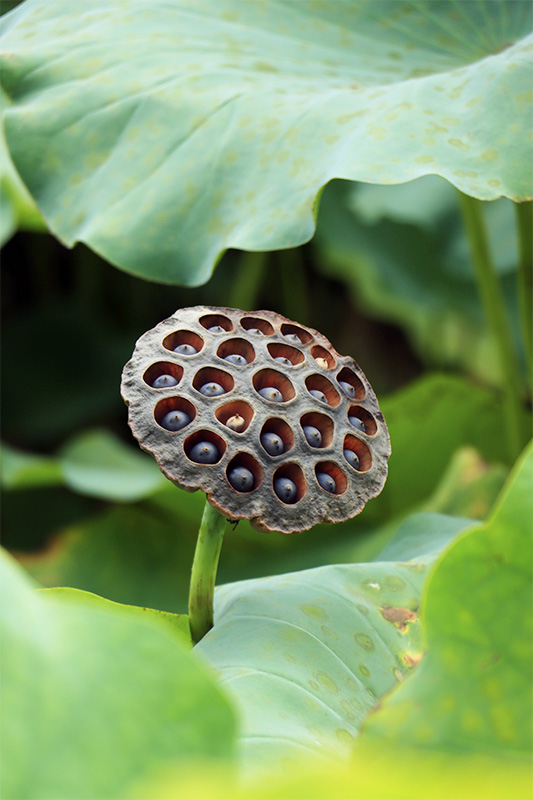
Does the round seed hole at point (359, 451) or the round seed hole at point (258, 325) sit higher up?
the round seed hole at point (258, 325)

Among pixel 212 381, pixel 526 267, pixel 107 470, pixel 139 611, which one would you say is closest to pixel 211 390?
pixel 212 381

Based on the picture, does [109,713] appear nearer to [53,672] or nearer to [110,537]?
[53,672]

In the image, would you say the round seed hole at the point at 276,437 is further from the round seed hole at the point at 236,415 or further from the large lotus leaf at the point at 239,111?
the large lotus leaf at the point at 239,111

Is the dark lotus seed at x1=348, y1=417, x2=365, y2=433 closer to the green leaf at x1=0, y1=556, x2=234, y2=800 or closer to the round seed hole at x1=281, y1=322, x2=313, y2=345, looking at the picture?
the round seed hole at x1=281, y1=322, x2=313, y2=345

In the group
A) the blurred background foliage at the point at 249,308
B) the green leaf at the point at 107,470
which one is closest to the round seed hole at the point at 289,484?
the blurred background foliage at the point at 249,308

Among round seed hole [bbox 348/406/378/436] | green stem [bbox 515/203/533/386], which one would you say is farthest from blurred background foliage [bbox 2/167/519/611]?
round seed hole [bbox 348/406/378/436]

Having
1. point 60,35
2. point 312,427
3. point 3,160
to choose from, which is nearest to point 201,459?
point 312,427

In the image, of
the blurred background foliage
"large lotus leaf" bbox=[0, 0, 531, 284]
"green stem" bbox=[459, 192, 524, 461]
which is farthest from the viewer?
the blurred background foliage
